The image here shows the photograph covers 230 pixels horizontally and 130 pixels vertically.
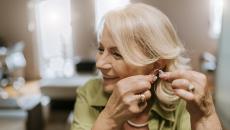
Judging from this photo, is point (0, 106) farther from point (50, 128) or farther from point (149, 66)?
point (149, 66)

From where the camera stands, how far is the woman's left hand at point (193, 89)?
64 cm

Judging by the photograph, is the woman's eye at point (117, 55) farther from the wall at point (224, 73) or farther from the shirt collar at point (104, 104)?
the wall at point (224, 73)

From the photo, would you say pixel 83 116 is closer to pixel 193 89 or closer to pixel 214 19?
pixel 193 89

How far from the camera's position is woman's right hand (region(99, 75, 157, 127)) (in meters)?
0.61

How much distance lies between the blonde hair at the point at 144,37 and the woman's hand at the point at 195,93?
51 mm

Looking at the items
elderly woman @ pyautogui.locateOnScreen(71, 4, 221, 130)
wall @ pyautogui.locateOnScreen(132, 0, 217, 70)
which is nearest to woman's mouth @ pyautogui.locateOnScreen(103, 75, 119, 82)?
elderly woman @ pyautogui.locateOnScreen(71, 4, 221, 130)

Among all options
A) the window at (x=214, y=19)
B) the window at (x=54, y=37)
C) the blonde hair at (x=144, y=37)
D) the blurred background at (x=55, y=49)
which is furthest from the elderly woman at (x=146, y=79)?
the window at (x=54, y=37)

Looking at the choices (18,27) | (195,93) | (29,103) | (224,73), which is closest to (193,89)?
(195,93)

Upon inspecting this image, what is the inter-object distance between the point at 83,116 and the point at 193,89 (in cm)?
32

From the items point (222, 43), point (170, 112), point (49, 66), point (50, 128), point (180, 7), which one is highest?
point (180, 7)

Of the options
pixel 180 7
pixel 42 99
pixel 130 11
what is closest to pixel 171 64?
pixel 130 11

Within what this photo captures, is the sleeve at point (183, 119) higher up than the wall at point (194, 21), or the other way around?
the wall at point (194, 21)

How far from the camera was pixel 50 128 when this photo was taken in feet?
6.40

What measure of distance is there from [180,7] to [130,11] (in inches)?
32.3
